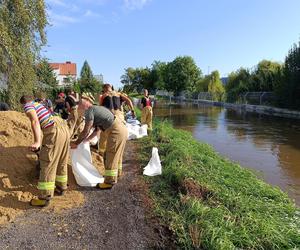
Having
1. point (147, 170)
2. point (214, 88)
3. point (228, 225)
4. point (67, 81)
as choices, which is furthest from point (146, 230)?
point (214, 88)

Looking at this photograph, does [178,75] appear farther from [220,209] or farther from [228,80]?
[220,209]

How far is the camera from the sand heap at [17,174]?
489 centimetres

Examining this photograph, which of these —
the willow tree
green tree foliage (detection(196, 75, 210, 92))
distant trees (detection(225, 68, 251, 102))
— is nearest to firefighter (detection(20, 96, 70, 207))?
the willow tree

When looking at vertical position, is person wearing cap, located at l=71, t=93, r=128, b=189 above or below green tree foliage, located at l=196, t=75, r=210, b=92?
below

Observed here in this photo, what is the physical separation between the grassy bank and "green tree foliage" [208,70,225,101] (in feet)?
162

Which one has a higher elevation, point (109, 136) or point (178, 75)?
point (178, 75)

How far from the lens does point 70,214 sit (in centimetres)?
473

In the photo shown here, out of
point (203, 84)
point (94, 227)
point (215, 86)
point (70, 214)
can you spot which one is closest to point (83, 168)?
point (70, 214)

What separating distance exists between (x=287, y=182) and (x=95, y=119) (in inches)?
211

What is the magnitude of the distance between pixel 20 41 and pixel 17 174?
7.41m

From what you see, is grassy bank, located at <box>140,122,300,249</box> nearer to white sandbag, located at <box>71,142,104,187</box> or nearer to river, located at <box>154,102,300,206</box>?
white sandbag, located at <box>71,142,104,187</box>

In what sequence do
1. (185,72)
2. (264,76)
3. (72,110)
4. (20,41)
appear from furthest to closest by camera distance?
(185,72), (264,76), (20,41), (72,110)

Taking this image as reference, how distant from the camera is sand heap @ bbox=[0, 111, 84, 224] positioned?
4.89 m

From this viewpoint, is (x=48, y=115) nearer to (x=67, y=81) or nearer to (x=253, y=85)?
(x=67, y=81)
